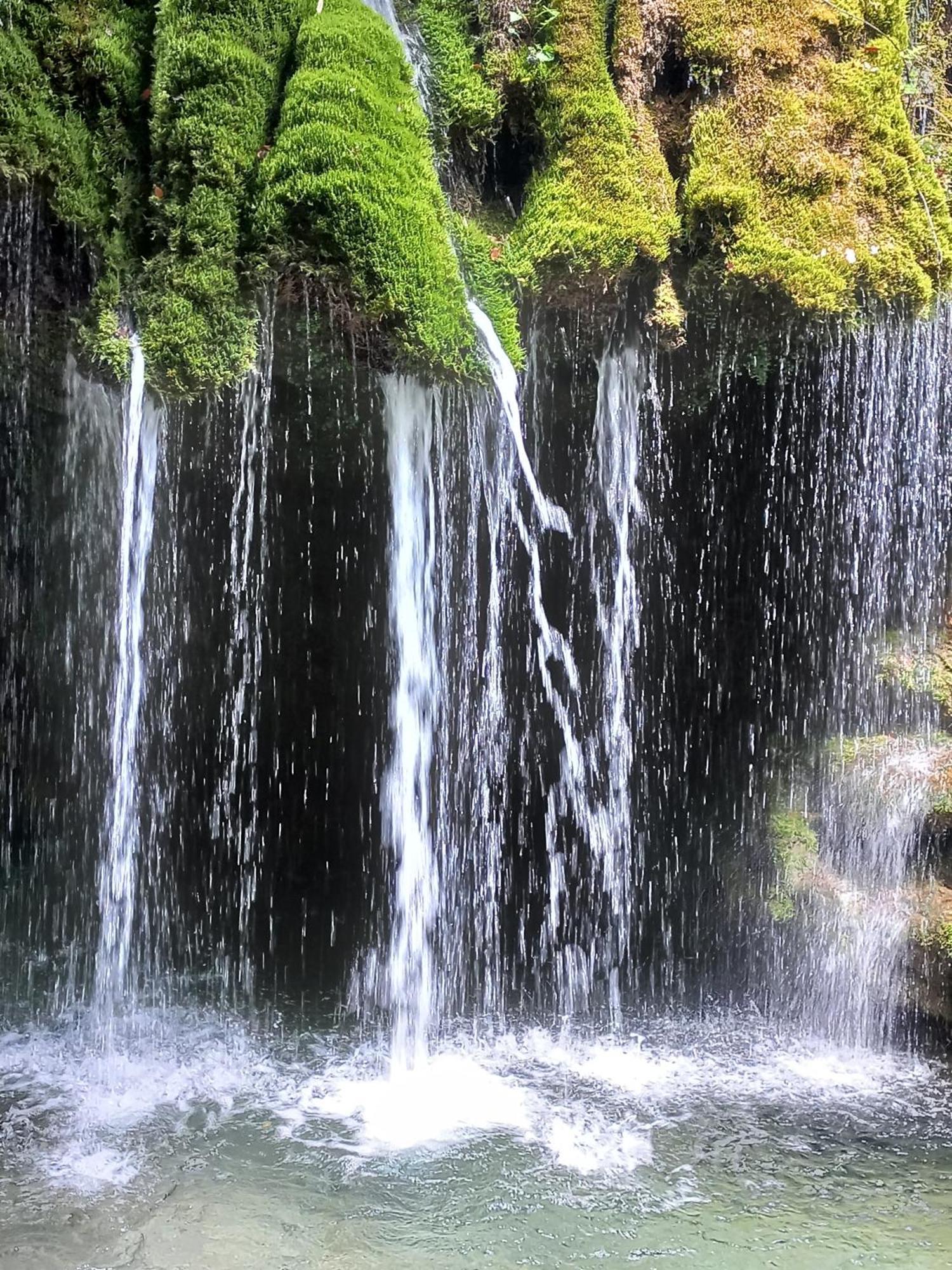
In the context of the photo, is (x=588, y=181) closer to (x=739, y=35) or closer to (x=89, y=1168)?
(x=739, y=35)

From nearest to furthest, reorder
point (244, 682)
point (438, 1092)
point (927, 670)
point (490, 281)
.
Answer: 1. point (438, 1092)
2. point (490, 281)
3. point (927, 670)
4. point (244, 682)

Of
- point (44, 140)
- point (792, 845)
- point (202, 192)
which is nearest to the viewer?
point (202, 192)

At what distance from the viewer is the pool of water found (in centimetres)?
318

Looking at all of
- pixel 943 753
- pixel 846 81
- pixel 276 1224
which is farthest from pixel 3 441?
pixel 943 753

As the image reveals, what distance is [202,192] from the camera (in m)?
4.03

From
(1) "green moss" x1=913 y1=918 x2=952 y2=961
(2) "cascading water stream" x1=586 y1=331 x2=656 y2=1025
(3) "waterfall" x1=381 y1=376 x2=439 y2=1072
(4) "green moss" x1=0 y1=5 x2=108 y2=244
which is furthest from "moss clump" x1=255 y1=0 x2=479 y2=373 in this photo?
(1) "green moss" x1=913 y1=918 x2=952 y2=961

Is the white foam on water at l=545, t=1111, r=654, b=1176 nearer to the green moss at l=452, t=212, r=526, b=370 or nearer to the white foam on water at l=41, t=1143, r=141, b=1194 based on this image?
the white foam on water at l=41, t=1143, r=141, b=1194

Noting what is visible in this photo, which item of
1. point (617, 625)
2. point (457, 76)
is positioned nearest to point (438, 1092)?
point (617, 625)

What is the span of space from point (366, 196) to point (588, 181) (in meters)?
1.17

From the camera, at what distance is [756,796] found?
562cm

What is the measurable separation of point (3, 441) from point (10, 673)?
5.15 ft

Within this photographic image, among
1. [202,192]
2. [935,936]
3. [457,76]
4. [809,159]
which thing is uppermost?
[457,76]

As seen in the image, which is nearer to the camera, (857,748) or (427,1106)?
(427,1106)

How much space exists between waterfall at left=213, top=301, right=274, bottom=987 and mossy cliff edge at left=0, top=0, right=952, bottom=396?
3.41 ft
